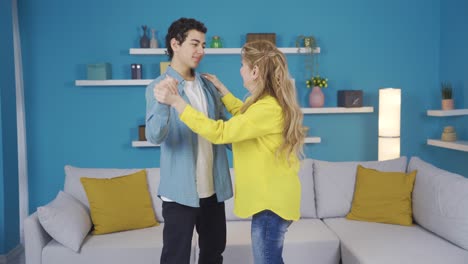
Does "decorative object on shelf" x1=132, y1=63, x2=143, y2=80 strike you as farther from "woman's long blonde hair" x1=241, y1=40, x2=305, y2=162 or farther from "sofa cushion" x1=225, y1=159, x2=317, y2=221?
"woman's long blonde hair" x1=241, y1=40, x2=305, y2=162

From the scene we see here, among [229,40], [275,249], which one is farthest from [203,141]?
[229,40]

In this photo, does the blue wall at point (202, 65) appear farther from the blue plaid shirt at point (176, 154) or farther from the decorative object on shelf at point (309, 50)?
the blue plaid shirt at point (176, 154)

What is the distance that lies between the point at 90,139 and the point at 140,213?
5.39ft

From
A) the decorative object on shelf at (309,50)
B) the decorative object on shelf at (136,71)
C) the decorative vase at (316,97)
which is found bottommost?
the decorative vase at (316,97)

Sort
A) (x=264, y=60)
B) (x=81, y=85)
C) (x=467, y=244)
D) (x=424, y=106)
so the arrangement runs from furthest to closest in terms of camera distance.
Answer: (x=424, y=106)
(x=81, y=85)
(x=467, y=244)
(x=264, y=60)

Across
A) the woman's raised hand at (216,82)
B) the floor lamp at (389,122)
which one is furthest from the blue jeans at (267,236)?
the floor lamp at (389,122)

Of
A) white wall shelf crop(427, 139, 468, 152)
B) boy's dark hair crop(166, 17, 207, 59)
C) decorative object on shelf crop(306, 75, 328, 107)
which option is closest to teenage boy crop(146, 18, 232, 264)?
boy's dark hair crop(166, 17, 207, 59)

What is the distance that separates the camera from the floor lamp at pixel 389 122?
4.14 metres

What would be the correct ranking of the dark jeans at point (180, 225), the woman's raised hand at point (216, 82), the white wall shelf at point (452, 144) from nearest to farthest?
the dark jeans at point (180, 225) → the woman's raised hand at point (216, 82) → the white wall shelf at point (452, 144)

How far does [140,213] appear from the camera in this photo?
3.10 meters

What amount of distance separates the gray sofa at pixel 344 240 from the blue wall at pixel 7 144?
2.61 feet

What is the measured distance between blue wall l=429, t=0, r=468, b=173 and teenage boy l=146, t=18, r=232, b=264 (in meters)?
2.89

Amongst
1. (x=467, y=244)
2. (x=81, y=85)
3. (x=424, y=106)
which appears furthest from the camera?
(x=424, y=106)

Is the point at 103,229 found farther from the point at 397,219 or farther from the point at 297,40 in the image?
the point at 297,40
